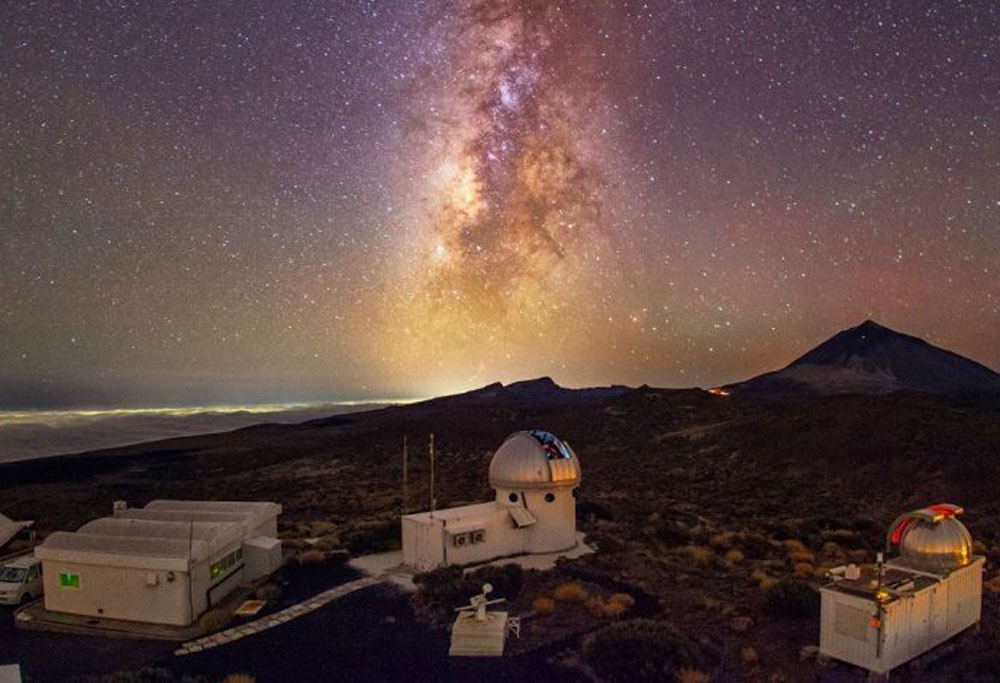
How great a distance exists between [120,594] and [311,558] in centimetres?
617

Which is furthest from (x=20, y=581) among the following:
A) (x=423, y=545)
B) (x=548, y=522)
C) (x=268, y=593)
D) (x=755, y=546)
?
(x=755, y=546)

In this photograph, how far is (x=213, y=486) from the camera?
5366 centimetres

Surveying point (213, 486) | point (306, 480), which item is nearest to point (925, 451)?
point (306, 480)

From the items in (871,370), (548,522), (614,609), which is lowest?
(614,609)

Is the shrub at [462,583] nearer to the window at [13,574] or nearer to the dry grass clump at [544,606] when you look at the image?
the dry grass clump at [544,606]

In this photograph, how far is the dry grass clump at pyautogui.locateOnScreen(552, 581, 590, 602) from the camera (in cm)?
1791

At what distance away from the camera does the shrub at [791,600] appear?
16.8 m

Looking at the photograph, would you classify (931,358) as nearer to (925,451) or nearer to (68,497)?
(925,451)

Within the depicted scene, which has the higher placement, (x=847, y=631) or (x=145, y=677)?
(x=847, y=631)

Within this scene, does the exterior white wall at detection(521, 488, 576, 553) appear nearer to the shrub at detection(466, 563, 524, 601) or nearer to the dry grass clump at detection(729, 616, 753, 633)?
the shrub at detection(466, 563, 524, 601)

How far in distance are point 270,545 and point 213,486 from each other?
1433 inches

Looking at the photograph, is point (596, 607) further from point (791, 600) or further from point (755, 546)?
point (755, 546)

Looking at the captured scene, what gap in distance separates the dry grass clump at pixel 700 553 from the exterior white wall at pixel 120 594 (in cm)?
1448

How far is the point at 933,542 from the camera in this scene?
48.7ft
